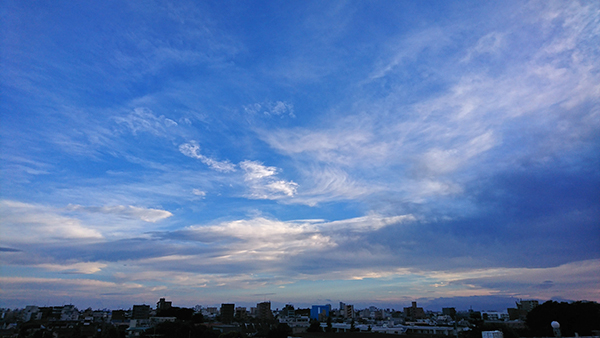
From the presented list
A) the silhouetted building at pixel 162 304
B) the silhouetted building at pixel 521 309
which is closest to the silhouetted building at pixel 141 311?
the silhouetted building at pixel 162 304

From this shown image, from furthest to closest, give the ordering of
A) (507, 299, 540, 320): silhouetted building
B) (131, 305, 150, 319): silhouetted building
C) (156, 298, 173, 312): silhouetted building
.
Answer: (156, 298, 173, 312): silhouetted building, (507, 299, 540, 320): silhouetted building, (131, 305, 150, 319): silhouetted building

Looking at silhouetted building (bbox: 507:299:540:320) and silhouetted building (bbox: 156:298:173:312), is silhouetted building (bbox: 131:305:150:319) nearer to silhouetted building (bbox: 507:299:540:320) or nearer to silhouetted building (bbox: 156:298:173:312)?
silhouetted building (bbox: 156:298:173:312)

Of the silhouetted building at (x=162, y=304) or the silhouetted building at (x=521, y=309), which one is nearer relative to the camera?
the silhouetted building at (x=521, y=309)

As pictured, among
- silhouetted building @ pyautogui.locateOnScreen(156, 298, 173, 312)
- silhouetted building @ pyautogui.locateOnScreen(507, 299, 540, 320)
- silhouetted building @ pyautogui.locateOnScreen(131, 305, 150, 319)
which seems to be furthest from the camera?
silhouetted building @ pyautogui.locateOnScreen(156, 298, 173, 312)

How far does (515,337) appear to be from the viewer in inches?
2149

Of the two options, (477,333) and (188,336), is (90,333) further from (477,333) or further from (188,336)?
(477,333)

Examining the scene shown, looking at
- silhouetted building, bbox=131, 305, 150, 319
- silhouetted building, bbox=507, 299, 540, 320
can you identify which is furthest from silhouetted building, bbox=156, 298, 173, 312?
silhouetted building, bbox=507, 299, 540, 320

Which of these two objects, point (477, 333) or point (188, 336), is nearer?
point (477, 333)

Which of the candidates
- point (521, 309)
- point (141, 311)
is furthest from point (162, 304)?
point (521, 309)

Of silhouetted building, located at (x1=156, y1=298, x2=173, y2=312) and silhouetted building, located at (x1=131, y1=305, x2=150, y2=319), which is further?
silhouetted building, located at (x1=156, y1=298, x2=173, y2=312)

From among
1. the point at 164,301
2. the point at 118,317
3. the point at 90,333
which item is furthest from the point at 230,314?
the point at 90,333

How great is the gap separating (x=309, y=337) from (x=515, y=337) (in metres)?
33.9

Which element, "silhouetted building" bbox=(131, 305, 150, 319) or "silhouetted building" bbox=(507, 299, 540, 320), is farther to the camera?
"silhouetted building" bbox=(507, 299, 540, 320)

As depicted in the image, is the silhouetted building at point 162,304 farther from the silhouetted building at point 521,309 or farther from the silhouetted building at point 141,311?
the silhouetted building at point 521,309
